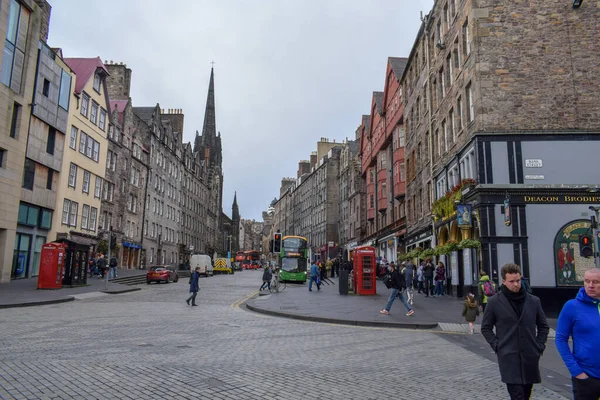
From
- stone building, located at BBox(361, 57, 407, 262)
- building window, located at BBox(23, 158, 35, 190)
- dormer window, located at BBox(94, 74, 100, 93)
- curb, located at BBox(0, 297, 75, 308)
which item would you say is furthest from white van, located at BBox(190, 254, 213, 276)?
curb, located at BBox(0, 297, 75, 308)

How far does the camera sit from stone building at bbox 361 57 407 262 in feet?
124

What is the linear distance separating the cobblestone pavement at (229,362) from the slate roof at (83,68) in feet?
93.7

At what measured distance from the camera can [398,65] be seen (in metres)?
41.4

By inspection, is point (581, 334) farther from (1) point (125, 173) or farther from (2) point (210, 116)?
(2) point (210, 116)

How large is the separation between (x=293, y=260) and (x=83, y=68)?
2435 centimetres

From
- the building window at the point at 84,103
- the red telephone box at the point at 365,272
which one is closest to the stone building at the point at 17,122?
the building window at the point at 84,103

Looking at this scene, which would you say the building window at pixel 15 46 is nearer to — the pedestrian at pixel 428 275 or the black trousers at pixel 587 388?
the pedestrian at pixel 428 275

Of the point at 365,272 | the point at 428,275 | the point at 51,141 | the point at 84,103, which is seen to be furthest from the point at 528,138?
the point at 84,103

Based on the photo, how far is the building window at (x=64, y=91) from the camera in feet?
107

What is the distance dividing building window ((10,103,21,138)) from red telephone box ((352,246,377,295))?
21637 mm

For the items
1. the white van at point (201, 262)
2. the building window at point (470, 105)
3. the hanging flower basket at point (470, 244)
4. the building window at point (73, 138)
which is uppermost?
the building window at point (73, 138)

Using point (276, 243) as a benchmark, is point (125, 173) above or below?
above

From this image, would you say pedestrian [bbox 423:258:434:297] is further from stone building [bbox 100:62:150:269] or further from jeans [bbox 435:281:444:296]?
stone building [bbox 100:62:150:269]

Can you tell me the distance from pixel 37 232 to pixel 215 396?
3014 cm
